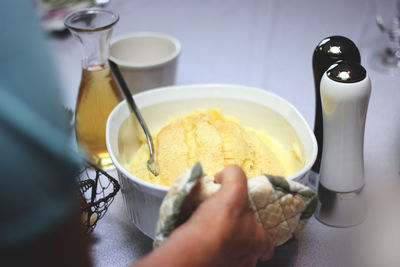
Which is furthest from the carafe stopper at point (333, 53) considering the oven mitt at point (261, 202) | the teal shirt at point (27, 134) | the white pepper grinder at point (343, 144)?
the teal shirt at point (27, 134)

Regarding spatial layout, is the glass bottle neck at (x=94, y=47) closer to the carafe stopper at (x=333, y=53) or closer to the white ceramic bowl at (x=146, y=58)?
the white ceramic bowl at (x=146, y=58)

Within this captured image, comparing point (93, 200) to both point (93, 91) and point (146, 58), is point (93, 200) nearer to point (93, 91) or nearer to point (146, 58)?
point (93, 91)

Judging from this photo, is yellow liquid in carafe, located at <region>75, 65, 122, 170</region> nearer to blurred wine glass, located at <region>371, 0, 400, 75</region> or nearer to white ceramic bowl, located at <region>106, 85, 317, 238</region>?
white ceramic bowl, located at <region>106, 85, 317, 238</region>

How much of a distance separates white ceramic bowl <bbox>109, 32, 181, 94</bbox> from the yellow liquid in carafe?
0.18 ft

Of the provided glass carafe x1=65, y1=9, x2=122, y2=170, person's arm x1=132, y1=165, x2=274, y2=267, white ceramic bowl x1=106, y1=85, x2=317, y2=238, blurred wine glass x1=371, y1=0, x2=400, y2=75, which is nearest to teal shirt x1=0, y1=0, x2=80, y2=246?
person's arm x1=132, y1=165, x2=274, y2=267

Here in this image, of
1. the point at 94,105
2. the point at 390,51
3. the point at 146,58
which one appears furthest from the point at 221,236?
the point at 390,51

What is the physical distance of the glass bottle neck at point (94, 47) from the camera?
0.45m

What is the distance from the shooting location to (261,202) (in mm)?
289

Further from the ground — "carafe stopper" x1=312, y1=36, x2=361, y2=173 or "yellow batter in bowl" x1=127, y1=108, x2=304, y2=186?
"carafe stopper" x1=312, y1=36, x2=361, y2=173

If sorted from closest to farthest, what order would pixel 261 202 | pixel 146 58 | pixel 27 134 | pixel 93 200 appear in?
pixel 27 134, pixel 261 202, pixel 93 200, pixel 146 58

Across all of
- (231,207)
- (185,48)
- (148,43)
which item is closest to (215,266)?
(231,207)

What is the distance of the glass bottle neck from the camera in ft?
1.48

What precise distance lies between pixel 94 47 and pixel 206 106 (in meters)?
0.14

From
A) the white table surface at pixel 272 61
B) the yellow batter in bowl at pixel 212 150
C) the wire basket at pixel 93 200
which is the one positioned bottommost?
the white table surface at pixel 272 61
